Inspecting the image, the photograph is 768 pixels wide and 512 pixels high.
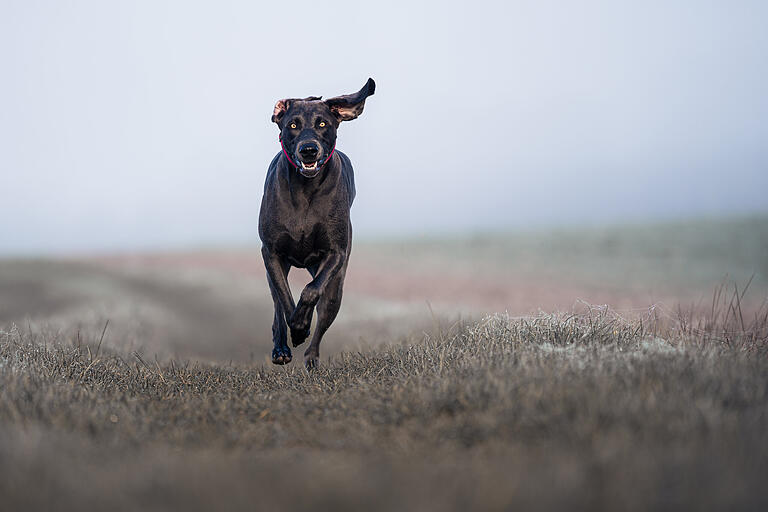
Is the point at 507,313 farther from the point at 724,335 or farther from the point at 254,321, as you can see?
the point at 254,321

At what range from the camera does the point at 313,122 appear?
6.37 m

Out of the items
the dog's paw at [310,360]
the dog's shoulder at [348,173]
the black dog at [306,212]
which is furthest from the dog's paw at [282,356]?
the dog's shoulder at [348,173]

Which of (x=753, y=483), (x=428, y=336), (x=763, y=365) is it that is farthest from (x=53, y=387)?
(x=763, y=365)

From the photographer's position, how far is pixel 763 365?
4.75 metres

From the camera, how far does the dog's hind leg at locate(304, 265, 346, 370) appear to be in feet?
23.0

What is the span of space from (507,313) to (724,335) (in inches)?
80.5

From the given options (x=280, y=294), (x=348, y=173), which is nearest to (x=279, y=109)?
(x=348, y=173)

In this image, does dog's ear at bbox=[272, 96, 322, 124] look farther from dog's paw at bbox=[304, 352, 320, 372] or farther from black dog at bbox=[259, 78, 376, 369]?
dog's paw at bbox=[304, 352, 320, 372]

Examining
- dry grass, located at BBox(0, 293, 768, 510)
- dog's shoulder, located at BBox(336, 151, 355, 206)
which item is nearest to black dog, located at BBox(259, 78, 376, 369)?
dog's shoulder, located at BBox(336, 151, 355, 206)

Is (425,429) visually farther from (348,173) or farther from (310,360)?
(348,173)

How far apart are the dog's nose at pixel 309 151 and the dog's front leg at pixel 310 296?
106cm

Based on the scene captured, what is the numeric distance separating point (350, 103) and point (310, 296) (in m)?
1.98

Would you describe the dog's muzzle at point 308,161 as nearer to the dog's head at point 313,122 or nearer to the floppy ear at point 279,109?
the dog's head at point 313,122

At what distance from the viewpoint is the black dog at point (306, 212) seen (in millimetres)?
6363
